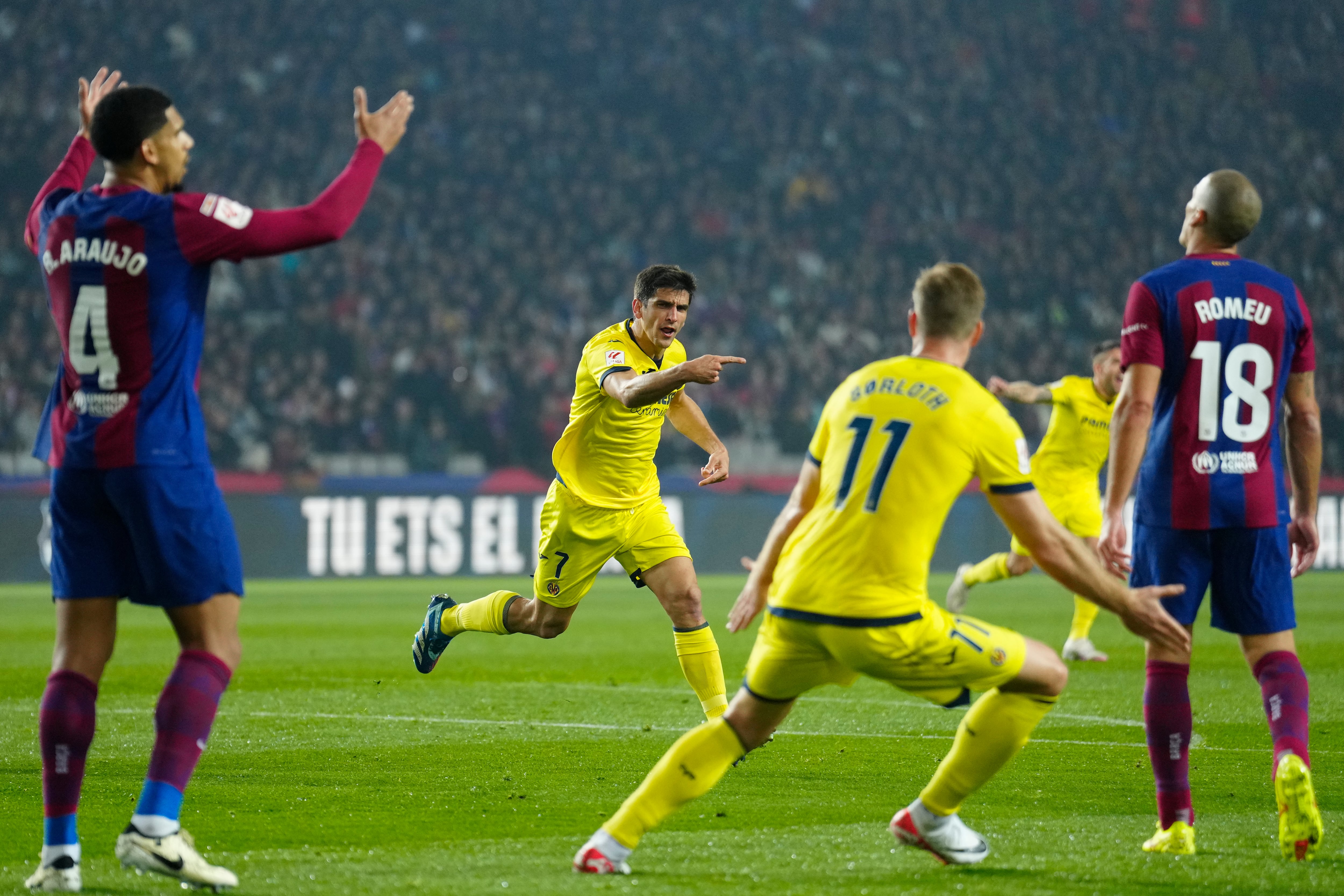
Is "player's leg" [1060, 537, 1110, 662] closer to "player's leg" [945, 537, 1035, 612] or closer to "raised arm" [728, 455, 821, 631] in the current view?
"player's leg" [945, 537, 1035, 612]

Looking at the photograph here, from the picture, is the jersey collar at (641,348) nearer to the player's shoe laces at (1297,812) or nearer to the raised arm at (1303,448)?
the raised arm at (1303,448)

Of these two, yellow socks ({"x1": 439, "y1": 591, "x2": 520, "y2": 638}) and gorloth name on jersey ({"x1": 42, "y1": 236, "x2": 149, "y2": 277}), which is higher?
gorloth name on jersey ({"x1": 42, "y1": 236, "x2": 149, "y2": 277})

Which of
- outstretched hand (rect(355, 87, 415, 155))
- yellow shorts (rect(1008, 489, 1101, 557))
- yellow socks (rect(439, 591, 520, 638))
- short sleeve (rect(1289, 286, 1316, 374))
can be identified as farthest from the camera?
yellow shorts (rect(1008, 489, 1101, 557))

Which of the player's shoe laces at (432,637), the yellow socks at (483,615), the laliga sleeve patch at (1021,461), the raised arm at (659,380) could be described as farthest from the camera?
the player's shoe laces at (432,637)

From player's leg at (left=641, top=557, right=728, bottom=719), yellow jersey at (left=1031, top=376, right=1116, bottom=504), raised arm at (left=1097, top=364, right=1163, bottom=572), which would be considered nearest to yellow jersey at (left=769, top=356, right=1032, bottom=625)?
raised arm at (left=1097, top=364, right=1163, bottom=572)

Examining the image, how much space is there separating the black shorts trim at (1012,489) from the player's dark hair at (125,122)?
7.70ft

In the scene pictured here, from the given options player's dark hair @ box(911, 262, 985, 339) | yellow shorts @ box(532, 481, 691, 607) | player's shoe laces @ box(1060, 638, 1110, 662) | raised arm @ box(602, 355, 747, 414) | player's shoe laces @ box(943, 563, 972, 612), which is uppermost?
player's dark hair @ box(911, 262, 985, 339)

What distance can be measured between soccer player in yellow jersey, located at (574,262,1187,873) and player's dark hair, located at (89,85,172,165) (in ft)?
6.26

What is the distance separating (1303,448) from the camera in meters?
4.98

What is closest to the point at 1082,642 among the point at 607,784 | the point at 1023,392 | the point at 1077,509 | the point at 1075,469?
the point at 1077,509

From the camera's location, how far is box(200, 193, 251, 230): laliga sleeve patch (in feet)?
13.3

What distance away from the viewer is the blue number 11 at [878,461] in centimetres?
399

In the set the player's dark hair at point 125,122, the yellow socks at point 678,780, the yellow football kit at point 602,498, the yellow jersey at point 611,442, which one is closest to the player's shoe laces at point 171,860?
the yellow socks at point 678,780

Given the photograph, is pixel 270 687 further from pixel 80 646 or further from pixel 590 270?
pixel 590 270
